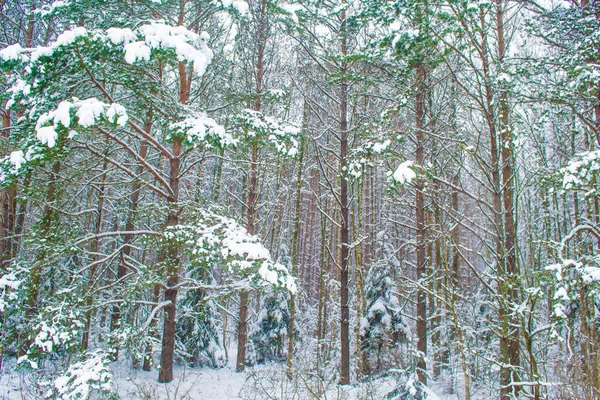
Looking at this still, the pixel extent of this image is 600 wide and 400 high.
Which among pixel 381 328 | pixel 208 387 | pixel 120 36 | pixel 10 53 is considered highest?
pixel 120 36

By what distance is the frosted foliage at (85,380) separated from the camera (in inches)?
189

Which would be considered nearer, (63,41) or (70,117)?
(70,117)

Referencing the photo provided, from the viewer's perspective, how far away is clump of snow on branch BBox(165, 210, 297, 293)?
5406mm

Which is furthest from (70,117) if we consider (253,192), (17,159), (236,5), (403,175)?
(253,192)

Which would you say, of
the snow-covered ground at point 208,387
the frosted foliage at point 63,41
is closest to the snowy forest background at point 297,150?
the frosted foliage at point 63,41

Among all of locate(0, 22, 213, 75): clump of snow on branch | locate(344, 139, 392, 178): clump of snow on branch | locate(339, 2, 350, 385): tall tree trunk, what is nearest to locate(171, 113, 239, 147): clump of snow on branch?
locate(0, 22, 213, 75): clump of snow on branch

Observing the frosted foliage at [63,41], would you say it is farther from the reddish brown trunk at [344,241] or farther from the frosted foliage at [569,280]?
the frosted foliage at [569,280]

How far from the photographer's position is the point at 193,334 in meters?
11.9

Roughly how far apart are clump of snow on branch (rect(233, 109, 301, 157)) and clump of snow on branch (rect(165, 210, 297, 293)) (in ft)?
6.06

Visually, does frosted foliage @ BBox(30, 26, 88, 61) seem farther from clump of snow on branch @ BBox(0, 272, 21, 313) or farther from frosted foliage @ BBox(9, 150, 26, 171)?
clump of snow on branch @ BBox(0, 272, 21, 313)

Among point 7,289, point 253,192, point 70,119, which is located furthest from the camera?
point 253,192

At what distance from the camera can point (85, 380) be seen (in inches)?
195

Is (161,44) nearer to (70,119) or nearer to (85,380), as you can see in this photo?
(70,119)

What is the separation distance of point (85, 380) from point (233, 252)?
2.64m
